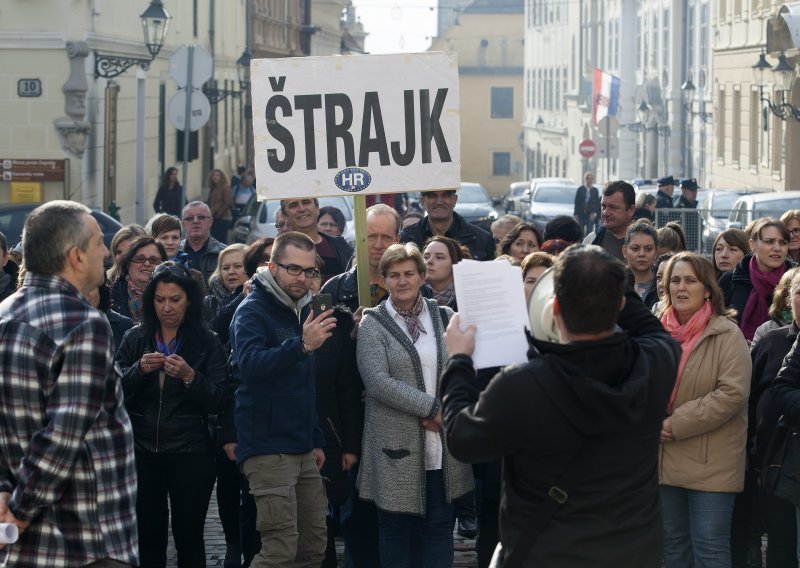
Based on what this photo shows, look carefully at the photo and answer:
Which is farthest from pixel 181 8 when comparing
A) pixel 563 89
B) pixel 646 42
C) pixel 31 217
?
pixel 563 89

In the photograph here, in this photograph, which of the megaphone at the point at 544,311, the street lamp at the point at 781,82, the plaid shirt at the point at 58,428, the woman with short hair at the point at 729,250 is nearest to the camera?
the megaphone at the point at 544,311

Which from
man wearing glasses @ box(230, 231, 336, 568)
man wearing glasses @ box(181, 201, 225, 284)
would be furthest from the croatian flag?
man wearing glasses @ box(230, 231, 336, 568)

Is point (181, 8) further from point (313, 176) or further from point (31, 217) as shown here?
point (31, 217)

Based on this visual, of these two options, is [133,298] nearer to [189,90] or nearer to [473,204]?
[189,90]

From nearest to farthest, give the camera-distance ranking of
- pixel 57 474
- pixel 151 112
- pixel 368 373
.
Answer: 1. pixel 57 474
2. pixel 368 373
3. pixel 151 112

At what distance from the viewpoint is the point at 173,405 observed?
23.1 feet

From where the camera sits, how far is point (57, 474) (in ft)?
14.9

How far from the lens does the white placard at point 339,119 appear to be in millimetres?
7301

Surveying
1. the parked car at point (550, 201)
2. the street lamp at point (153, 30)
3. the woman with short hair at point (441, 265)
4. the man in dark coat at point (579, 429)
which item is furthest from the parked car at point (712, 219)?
the man in dark coat at point (579, 429)

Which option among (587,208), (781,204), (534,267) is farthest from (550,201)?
(534,267)

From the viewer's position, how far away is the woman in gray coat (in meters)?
6.66

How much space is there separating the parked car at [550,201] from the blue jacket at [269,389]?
25.3 meters

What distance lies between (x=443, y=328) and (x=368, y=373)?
1.42 ft

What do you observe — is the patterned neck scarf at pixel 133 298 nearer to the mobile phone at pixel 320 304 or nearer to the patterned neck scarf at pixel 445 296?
the patterned neck scarf at pixel 445 296
